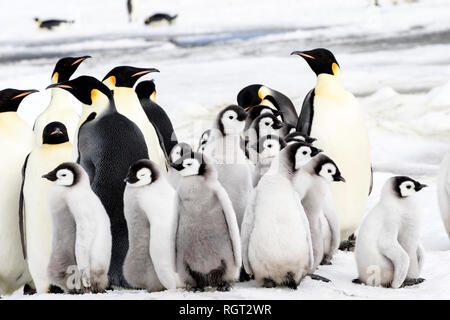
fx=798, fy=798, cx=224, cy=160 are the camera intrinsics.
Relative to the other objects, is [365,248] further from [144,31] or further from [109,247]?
[144,31]

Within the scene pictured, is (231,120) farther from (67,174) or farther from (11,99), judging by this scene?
(11,99)

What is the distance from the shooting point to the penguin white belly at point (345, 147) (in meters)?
2.80

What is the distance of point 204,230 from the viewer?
6.35 feet

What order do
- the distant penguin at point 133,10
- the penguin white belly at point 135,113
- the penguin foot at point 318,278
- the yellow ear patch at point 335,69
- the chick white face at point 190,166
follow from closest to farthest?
the chick white face at point 190,166 < the penguin foot at point 318,278 < the penguin white belly at point 135,113 < the yellow ear patch at point 335,69 < the distant penguin at point 133,10

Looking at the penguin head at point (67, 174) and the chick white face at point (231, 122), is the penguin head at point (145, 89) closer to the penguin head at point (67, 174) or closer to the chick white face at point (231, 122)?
Answer: the chick white face at point (231, 122)

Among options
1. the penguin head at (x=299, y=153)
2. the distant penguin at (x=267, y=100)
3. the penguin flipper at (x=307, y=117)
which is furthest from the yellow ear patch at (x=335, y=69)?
the penguin head at (x=299, y=153)

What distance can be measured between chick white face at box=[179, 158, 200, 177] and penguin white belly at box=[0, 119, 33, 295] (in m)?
0.71

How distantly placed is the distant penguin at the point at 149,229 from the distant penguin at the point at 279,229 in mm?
216

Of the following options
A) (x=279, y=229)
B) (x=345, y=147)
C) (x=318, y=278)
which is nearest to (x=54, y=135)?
(x=279, y=229)

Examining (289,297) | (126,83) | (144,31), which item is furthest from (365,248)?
(144,31)

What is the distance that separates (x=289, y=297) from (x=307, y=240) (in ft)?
0.57

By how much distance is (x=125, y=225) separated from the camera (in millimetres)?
2209

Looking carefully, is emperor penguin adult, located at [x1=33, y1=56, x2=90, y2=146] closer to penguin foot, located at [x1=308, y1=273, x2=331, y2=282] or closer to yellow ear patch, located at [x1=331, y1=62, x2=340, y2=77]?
yellow ear patch, located at [x1=331, y1=62, x2=340, y2=77]

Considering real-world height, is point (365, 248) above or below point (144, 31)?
below
